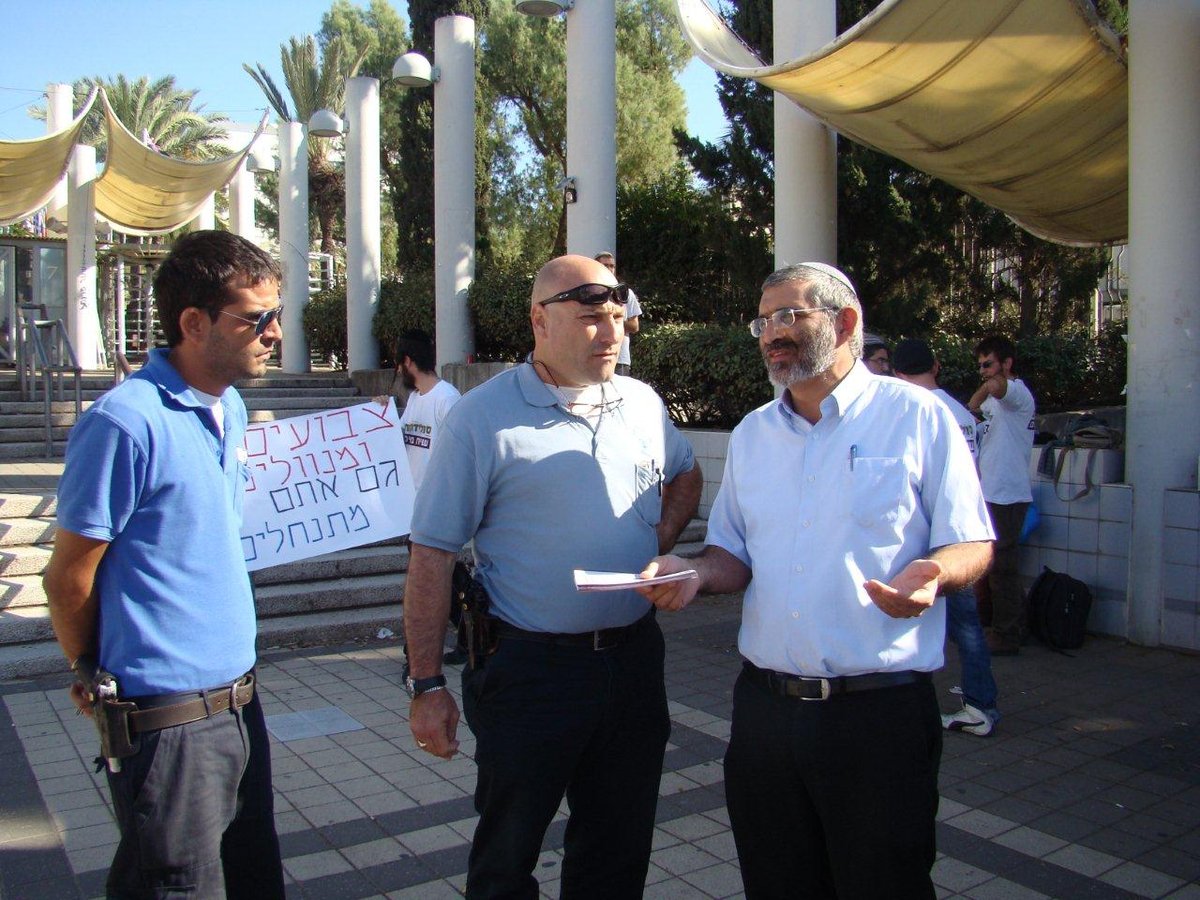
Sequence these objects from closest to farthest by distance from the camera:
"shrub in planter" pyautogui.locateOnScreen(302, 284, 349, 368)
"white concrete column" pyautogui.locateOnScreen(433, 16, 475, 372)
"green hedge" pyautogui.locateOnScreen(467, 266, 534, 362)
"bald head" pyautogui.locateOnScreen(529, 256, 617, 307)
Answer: "bald head" pyautogui.locateOnScreen(529, 256, 617, 307) → "green hedge" pyautogui.locateOnScreen(467, 266, 534, 362) → "white concrete column" pyautogui.locateOnScreen(433, 16, 475, 372) → "shrub in planter" pyautogui.locateOnScreen(302, 284, 349, 368)

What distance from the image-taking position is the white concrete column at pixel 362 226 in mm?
15406

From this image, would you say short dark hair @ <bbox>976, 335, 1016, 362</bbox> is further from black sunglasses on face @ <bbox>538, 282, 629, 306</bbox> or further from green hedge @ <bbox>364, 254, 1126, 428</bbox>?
black sunglasses on face @ <bbox>538, 282, 629, 306</bbox>

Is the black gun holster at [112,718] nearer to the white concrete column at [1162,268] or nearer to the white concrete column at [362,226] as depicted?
the white concrete column at [1162,268]

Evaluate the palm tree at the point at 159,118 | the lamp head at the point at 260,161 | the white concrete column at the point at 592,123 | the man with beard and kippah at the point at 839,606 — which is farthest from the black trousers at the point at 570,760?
the palm tree at the point at 159,118

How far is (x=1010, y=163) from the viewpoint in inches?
340

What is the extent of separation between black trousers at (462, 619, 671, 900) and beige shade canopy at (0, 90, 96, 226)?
12.7m

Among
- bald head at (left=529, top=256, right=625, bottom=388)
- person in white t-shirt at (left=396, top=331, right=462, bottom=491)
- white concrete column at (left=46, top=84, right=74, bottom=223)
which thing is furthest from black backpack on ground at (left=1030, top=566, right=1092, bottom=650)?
white concrete column at (left=46, top=84, right=74, bottom=223)

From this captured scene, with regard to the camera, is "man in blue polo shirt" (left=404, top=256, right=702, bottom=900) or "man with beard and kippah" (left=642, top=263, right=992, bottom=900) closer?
"man with beard and kippah" (left=642, top=263, right=992, bottom=900)

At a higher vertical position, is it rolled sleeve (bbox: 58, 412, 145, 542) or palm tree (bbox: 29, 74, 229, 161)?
palm tree (bbox: 29, 74, 229, 161)

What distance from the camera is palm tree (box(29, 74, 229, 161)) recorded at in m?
36.0

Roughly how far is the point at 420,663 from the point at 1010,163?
782cm

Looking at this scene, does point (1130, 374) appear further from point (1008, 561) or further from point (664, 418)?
point (664, 418)

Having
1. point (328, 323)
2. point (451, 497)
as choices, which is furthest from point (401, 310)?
point (451, 497)

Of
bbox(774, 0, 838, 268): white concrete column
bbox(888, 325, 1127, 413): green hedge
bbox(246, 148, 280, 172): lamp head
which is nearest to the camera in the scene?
bbox(774, 0, 838, 268): white concrete column
